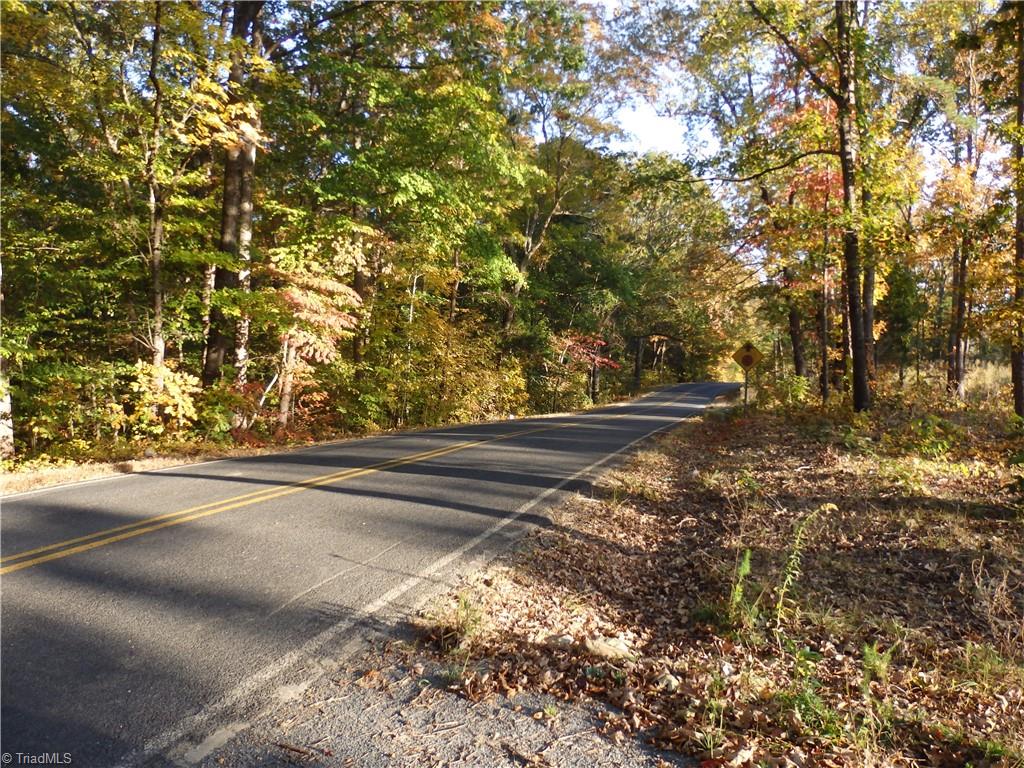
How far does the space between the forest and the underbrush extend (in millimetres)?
5495

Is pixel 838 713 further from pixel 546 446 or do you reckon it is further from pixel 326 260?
pixel 326 260

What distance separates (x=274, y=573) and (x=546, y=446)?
8.12 meters

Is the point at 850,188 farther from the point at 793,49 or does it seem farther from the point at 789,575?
the point at 789,575

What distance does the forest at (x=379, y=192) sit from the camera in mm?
10914

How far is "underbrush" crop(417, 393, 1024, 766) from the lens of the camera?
3018 millimetres

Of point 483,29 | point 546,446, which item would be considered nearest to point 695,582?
point 546,446

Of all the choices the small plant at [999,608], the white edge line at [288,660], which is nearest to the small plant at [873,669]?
the small plant at [999,608]

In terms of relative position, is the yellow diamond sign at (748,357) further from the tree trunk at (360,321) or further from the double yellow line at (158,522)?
the tree trunk at (360,321)

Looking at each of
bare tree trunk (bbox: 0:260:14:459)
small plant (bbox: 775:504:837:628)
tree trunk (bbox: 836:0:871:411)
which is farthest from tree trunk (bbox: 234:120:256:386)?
tree trunk (bbox: 836:0:871:411)

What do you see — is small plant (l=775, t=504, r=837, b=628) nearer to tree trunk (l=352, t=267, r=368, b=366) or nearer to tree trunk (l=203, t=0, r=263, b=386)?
tree trunk (l=203, t=0, r=263, b=386)

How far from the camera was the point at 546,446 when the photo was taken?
12.3m

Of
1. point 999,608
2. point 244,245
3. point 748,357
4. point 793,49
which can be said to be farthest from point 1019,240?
point 244,245

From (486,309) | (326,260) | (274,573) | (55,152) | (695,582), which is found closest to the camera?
(274,573)

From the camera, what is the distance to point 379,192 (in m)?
15.1
